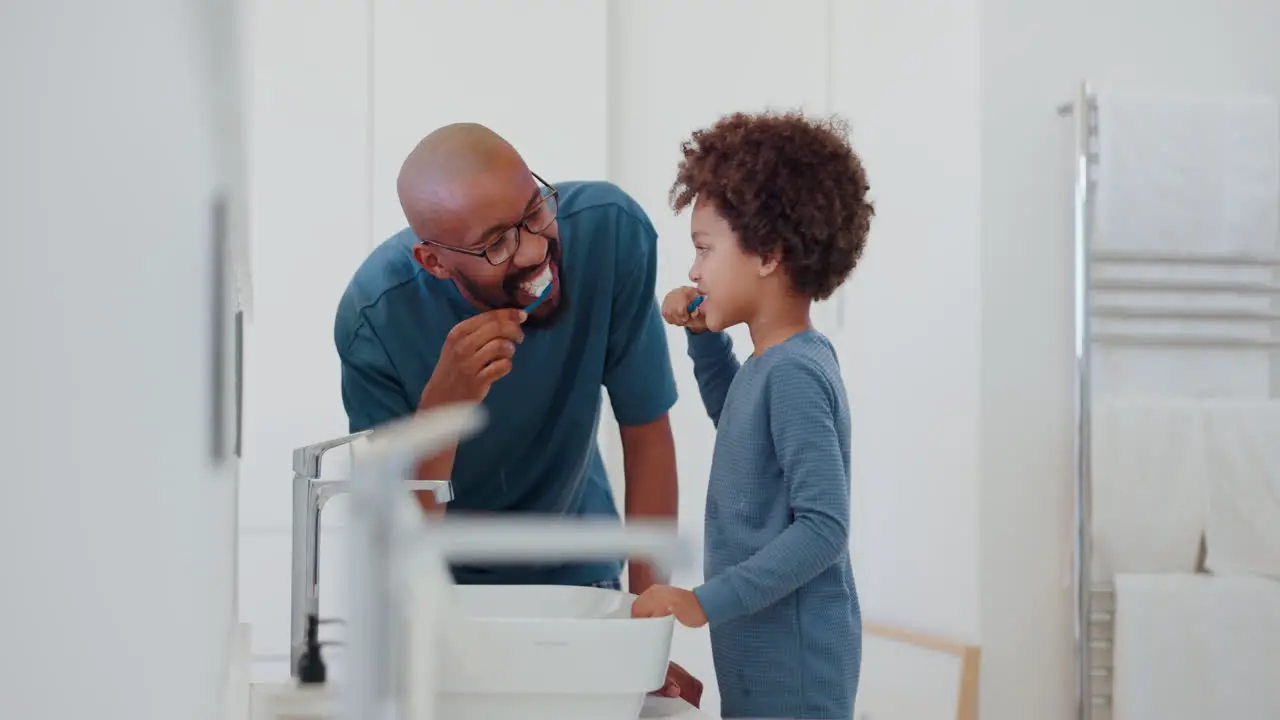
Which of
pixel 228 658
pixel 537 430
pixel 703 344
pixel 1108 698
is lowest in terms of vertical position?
pixel 1108 698

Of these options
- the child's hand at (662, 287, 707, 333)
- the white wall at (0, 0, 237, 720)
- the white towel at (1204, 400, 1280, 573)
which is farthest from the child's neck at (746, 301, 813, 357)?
the white towel at (1204, 400, 1280, 573)

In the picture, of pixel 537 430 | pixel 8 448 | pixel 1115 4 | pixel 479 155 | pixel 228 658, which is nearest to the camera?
pixel 8 448

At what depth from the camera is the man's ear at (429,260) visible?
1608 millimetres

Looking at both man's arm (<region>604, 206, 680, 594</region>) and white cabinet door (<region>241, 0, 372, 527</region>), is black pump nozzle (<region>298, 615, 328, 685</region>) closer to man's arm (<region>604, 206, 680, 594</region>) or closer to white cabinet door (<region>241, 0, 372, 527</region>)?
man's arm (<region>604, 206, 680, 594</region>)

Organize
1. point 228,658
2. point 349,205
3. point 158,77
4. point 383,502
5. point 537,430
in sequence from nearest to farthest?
point 383,502, point 158,77, point 228,658, point 537,430, point 349,205

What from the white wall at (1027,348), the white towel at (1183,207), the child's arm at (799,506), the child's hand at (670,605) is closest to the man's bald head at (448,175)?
the child's arm at (799,506)

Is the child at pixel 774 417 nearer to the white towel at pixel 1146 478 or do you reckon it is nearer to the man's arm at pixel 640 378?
the man's arm at pixel 640 378

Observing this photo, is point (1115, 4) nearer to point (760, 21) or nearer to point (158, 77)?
→ point (760, 21)

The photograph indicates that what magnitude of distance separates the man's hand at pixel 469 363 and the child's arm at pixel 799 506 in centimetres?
44

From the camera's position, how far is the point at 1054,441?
7.66 feet

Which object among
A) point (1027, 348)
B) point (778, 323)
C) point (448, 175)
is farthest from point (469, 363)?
point (1027, 348)

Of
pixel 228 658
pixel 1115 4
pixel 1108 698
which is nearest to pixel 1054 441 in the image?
pixel 1108 698

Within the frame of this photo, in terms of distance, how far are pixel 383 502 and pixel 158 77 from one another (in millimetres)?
211

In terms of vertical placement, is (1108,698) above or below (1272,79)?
below
